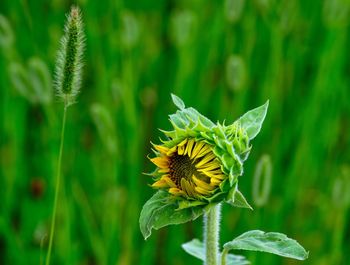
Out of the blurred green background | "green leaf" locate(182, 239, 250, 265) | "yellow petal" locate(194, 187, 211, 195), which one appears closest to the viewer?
"yellow petal" locate(194, 187, 211, 195)

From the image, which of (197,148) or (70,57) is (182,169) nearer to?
(197,148)

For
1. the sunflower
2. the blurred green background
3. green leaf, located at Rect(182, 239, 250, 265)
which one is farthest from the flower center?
the blurred green background

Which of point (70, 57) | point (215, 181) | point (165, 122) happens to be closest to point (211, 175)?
point (215, 181)

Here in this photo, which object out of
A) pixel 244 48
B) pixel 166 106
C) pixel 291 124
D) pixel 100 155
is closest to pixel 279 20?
pixel 244 48

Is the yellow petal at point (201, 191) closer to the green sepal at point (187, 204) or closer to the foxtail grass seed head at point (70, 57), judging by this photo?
the green sepal at point (187, 204)

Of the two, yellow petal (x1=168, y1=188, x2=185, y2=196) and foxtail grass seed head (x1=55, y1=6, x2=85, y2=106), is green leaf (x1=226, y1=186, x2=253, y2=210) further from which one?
foxtail grass seed head (x1=55, y1=6, x2=85, y2=106)

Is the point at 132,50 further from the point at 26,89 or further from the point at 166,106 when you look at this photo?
the point at 26,89

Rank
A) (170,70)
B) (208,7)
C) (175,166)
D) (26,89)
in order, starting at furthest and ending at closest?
(208,7)
(170,70)
(26,89)
(175,166)

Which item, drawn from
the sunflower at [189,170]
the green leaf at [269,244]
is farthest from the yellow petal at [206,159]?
the green leaf at [269,244]
